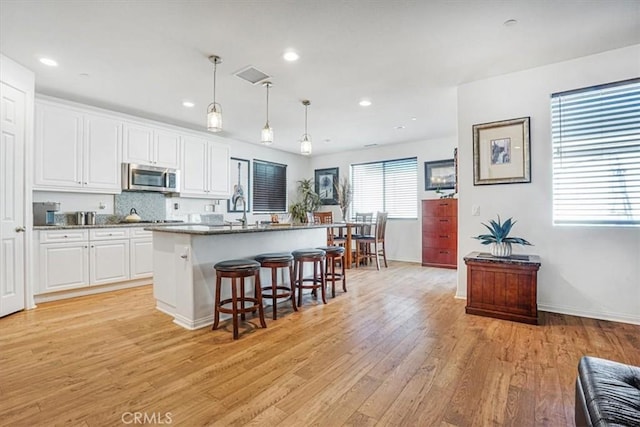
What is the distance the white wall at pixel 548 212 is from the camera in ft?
9.84

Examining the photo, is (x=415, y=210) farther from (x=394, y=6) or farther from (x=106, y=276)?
(x=106, y=276)

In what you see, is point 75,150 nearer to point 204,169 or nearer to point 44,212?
point 44,212

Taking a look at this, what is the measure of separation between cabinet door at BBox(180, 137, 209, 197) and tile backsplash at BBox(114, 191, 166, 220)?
414mm

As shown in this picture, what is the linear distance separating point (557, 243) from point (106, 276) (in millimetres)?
5453

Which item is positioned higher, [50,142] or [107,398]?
[50,142]

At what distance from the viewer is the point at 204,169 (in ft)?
18.4

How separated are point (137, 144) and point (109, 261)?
1.76m

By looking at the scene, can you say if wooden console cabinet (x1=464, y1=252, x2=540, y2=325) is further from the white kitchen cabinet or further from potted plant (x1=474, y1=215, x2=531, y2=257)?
the white kitchen cabinet

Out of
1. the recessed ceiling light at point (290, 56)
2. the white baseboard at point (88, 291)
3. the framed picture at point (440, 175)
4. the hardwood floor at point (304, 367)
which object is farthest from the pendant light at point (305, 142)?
the white baseboard at point (88, 291)

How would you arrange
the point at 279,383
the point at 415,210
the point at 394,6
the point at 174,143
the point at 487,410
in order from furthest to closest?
the point at 415,210 < the point at 174,143 < the point at 394,6 < the point at 279,383 < the point at 487,410

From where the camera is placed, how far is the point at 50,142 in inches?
152

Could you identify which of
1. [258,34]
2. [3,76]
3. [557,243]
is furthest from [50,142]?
[557,243]

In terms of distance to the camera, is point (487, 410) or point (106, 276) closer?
point (487, 410)

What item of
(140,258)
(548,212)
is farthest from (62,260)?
(548,212)
